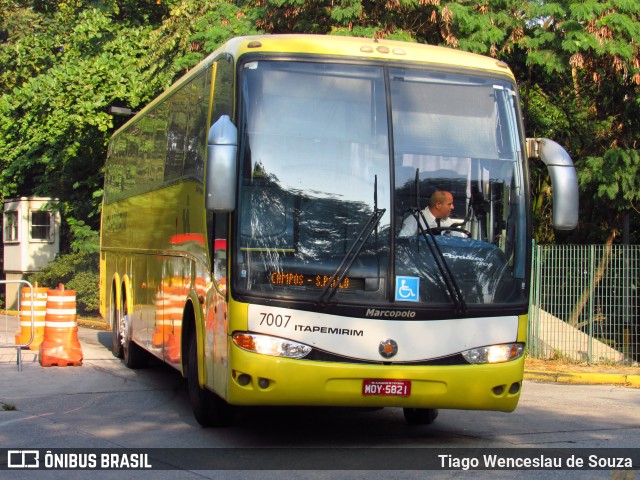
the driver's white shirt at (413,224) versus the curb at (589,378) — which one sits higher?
the driver's white shirt at (413,224)

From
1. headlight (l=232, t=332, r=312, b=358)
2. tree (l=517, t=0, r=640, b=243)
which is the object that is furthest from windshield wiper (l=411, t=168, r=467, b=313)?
tree (l=517, t=0, r=640, b=243)

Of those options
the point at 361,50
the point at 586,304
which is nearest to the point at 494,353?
the point at 361,50

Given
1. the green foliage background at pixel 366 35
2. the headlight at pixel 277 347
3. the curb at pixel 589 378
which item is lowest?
the curb at pixel 589 378

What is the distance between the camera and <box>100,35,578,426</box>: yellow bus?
773 centimetres

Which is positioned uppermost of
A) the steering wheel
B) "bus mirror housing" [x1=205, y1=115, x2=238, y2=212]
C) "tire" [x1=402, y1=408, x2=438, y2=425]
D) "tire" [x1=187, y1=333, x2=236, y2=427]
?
"bus mirror housing" [x1=205, y1=115, x2=238, y2=212]

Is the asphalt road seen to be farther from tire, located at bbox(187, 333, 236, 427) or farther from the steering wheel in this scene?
the steering wheel

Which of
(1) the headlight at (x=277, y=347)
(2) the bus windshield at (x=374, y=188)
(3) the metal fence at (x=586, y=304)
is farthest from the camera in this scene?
(3) the metal fence at (x=586, y=304)

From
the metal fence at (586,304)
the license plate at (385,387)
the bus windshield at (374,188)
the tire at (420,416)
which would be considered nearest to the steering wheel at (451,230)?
the bus windshield at (374,188)

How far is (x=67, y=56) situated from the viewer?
29.4 metres

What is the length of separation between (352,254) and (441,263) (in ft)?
2.54

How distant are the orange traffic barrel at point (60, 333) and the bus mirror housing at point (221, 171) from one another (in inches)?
273

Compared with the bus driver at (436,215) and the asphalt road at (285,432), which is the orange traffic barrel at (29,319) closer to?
the asphalt road at (285,432)

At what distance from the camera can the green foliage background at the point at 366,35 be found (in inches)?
681

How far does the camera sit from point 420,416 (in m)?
9.80
